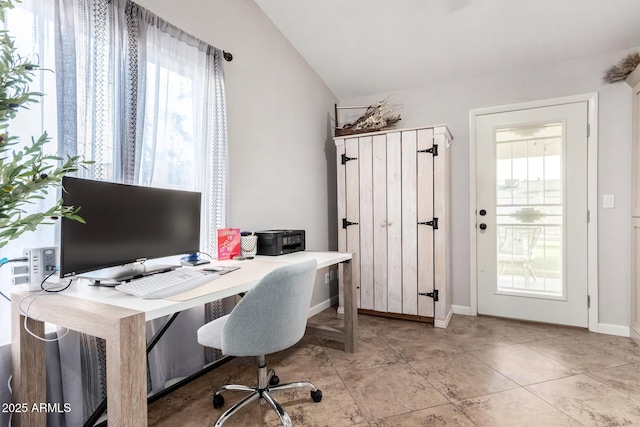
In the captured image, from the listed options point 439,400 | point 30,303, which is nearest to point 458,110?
point 439,400

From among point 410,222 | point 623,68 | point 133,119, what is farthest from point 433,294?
point 133,119

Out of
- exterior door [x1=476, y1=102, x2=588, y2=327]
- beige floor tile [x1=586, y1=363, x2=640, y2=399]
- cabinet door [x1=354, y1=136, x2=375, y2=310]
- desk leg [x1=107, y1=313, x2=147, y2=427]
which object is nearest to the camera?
desk leg [x1=107, y1=313, x2=147, y2=427]

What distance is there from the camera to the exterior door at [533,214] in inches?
110

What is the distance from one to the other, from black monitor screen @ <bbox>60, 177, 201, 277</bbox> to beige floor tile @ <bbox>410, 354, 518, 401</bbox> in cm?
168

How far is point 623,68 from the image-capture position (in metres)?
2.56

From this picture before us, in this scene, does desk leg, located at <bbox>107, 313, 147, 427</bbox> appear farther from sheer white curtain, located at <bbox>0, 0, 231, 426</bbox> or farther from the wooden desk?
sheer white curtain, located at <bbox>0, 0, 231, 426</bbox>

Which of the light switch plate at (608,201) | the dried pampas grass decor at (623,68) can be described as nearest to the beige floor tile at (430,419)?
the light switch plate at (608,201)

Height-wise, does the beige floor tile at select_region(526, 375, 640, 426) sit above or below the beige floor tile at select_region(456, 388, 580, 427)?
above

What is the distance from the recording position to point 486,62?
116 inches

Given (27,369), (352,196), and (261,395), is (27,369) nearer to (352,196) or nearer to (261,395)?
(261,395)

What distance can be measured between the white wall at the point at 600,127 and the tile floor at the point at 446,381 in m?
0.50

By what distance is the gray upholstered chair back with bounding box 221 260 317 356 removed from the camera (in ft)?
4.42

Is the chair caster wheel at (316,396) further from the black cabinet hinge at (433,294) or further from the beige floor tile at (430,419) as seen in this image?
the black cabinet hinge at (433,294)

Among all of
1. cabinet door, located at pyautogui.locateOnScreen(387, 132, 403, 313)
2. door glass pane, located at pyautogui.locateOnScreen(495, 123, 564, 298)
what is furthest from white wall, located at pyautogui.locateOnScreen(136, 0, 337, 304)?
door glass pane, located at pyautogui.locateOnScreen(495, 123, 564, 298)
